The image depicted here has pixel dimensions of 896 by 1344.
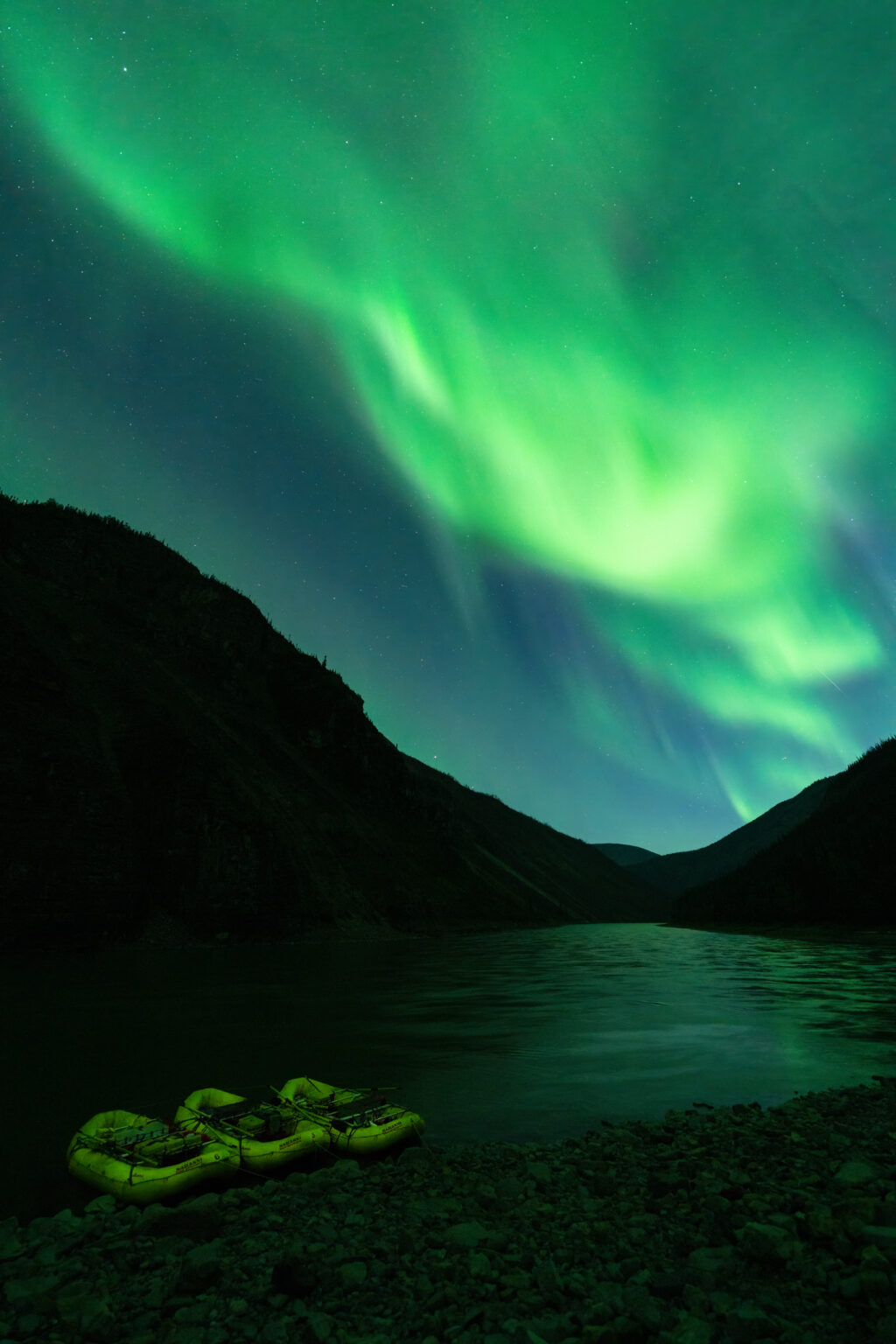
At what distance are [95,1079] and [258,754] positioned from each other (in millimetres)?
110487

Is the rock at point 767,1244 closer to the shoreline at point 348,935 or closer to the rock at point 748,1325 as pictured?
the rock at point 748,1325

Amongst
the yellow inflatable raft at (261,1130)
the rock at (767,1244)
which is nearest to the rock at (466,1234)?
the rock at (767,1244)

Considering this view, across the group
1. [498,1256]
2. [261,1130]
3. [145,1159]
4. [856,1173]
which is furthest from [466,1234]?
[261,1130]

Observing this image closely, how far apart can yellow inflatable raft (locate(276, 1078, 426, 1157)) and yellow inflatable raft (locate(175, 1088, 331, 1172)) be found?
0.30 metres

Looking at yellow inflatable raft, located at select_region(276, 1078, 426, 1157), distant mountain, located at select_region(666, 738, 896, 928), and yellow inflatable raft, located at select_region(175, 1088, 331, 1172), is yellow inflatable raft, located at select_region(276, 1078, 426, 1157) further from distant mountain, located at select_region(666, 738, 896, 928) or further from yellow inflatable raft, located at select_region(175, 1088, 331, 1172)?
distant mountain, located at select_region(666, 738, 896, 928)

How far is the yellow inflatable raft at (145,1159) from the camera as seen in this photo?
12.0 metres

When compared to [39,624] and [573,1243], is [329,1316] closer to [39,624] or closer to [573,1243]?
[573,1243]

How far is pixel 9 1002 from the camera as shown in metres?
38.5

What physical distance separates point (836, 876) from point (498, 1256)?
472 feet

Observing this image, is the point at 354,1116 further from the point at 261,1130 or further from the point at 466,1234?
the point at 466,1234

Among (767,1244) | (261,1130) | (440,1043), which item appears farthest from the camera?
(440,1043)

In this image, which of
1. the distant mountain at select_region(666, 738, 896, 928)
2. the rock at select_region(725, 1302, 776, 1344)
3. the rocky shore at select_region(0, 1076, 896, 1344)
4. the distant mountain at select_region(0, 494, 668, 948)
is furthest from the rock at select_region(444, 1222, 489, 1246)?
the distant mountain at select_region(666, 738, 896, 928)

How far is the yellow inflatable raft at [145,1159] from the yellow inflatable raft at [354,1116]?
7.37 feet

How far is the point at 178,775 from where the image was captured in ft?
309
